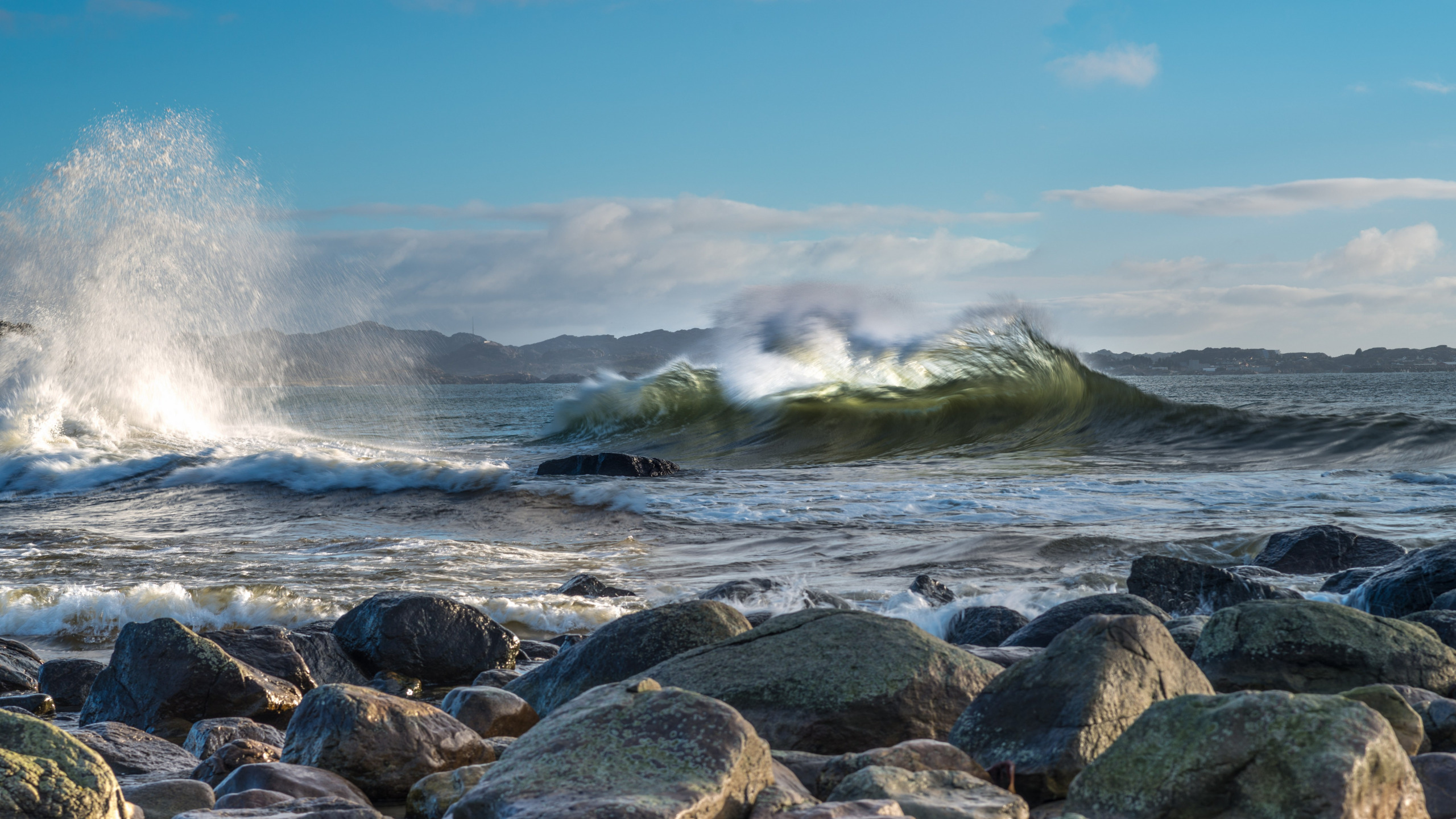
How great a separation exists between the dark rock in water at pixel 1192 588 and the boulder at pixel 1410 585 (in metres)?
0.36

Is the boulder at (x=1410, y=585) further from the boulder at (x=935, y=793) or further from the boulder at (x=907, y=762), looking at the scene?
the boulder at (x=935, y=793)

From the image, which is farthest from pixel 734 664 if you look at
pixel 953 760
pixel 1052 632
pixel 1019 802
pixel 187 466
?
pixel 187 466

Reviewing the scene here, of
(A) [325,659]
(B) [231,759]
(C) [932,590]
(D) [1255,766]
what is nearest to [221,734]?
(B) [231,759]

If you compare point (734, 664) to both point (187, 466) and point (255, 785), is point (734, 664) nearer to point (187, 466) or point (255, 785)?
point (255, 785)

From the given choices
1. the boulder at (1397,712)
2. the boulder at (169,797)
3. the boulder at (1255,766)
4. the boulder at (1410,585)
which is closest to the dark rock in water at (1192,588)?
the boulder at (1410,585)

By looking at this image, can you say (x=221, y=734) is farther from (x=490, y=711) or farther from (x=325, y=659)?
(x=325, y=659)

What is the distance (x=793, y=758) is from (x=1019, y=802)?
2.37ft

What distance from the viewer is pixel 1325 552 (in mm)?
7094

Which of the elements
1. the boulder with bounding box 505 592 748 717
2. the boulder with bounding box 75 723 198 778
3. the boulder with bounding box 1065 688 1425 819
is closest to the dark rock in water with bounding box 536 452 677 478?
the boulder with bounding box 505 592 748 717

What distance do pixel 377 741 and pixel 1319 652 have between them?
10.3 feet

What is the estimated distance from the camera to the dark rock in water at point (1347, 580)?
20.1ft

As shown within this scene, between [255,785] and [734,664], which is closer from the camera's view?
[255,785]

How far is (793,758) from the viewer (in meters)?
2.79

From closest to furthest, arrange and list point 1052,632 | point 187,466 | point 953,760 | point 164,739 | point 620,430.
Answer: point 953,760, point 164,739, point 1052,632, point 187,466, point 620,430
